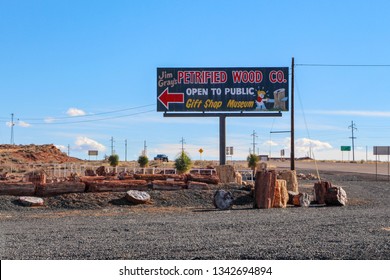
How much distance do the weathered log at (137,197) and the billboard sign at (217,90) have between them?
17.2m

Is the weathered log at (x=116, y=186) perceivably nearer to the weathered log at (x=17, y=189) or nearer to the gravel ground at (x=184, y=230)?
the gravel ground at (x=184, y=230)

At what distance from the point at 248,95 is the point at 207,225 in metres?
26.6

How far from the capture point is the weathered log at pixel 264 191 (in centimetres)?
2439

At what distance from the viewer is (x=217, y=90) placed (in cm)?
4331

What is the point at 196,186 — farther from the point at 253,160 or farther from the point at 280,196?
the point at 253,160

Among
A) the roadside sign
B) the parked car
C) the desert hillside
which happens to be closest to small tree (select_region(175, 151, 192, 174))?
the desert hillside

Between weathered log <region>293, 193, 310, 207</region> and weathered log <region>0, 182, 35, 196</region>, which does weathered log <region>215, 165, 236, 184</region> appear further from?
weathered log <region>0, 182, 35, 196</region>

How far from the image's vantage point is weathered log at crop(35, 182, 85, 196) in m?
26.9

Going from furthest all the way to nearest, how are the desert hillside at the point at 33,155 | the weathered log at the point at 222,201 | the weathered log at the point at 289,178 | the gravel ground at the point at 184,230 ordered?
the desert hillside at the point at 33,155
the weathered log at the point at 289,178
the weathered log at the point at 222,201
the gravel ground at the point at 184,230

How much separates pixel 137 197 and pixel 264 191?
17.0ft

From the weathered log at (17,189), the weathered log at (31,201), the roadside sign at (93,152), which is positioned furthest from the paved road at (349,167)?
the weathered log at (31,201)

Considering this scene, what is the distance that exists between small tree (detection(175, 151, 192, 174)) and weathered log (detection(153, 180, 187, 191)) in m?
9.00

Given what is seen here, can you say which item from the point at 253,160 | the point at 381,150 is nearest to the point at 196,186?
the point at 253,160

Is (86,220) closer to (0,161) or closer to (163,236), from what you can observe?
(163,236)
